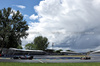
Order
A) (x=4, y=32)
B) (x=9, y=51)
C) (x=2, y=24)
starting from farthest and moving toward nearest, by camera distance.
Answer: (x=9, y=51)
(x=2, y=24)
(x=4, y=32)

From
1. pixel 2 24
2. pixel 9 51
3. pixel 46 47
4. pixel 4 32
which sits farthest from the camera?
pixel 46 47

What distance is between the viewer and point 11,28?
58250 millimetres

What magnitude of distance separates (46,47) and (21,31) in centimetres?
5650

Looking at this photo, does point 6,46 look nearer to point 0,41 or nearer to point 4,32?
point 0,41

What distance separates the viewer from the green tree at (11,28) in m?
56.7

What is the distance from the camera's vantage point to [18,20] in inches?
2454

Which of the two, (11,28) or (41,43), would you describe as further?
(41,43)

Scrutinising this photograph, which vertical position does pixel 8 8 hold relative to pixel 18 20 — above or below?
above

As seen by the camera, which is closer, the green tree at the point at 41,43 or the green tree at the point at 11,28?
the green tree at the point at 11,28

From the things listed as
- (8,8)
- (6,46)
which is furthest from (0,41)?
(8,8)

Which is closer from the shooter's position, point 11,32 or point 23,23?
point 11,32

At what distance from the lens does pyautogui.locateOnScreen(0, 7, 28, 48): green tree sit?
5666 cm

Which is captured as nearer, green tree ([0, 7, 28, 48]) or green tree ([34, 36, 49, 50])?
green tree ([0, 7, 28, 48])

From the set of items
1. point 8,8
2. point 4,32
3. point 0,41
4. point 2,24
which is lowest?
point 0,41
